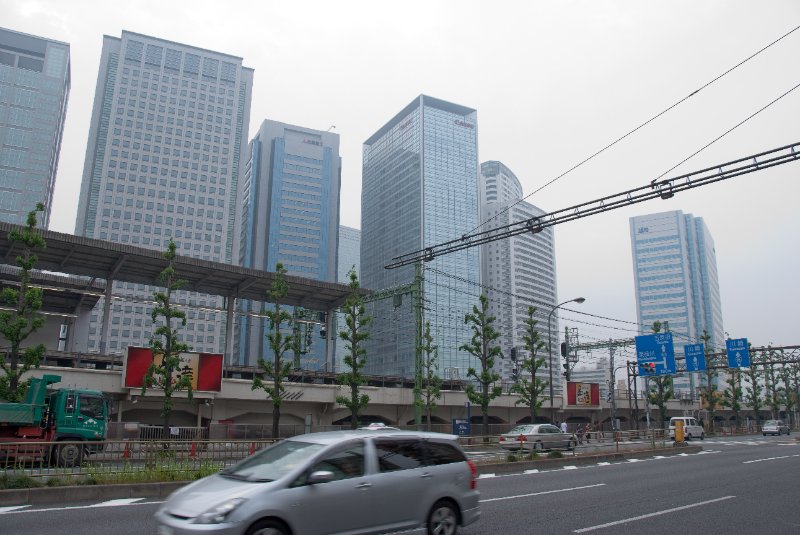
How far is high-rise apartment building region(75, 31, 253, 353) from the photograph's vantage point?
139375 mm

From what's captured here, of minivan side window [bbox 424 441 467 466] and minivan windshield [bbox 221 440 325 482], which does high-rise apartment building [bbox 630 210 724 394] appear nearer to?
minivan side window [bbox 424 441 467 466]

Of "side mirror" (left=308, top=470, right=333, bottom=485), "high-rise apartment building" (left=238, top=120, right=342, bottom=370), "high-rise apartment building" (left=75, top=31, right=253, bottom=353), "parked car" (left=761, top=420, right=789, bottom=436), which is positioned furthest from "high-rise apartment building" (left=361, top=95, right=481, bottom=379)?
"side mirror" (left=308, top=470, right=333, bottom=485)

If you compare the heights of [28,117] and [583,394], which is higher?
[28,117]

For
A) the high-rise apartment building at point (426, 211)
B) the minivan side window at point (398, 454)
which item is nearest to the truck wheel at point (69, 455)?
the minivan side window at point (398, 454)

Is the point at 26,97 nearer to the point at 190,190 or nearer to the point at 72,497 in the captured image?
the point at 190,190

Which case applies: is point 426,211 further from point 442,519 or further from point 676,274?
point 442,519

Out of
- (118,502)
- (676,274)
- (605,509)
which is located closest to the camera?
(605,509)

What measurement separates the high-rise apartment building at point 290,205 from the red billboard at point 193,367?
122m

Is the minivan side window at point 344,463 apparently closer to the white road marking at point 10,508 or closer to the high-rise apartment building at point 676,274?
the white road marking at point 10,508

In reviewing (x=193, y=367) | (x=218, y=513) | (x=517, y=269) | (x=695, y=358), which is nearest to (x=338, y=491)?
(x=218, y=513)

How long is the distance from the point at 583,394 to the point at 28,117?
153 metres

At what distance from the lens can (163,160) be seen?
148 meters

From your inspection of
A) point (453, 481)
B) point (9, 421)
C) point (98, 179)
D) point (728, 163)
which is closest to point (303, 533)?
point (453, 481)

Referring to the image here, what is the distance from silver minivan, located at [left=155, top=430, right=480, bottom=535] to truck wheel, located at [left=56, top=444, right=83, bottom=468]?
8319mm
